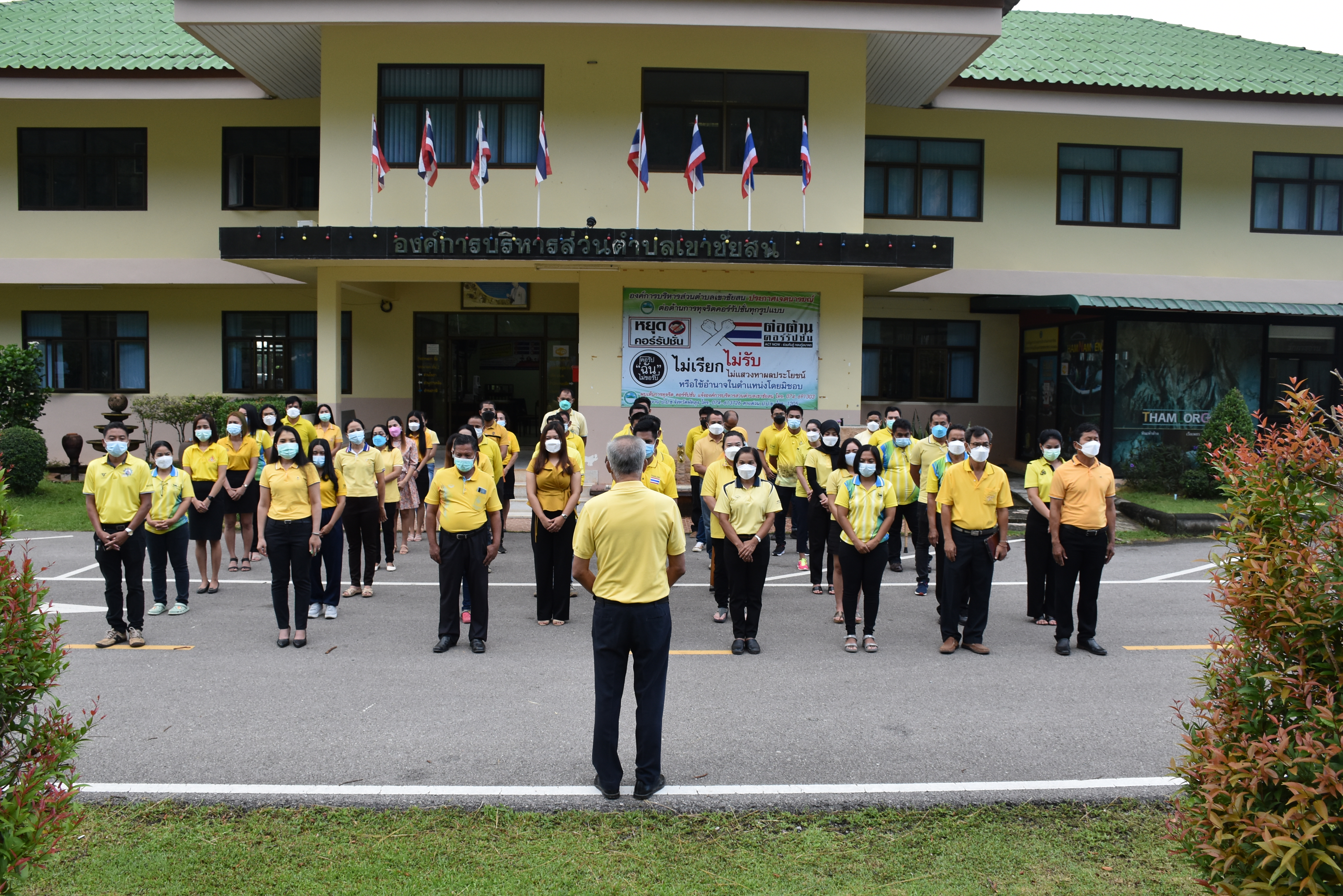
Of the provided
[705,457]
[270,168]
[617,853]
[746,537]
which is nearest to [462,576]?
[746,537]

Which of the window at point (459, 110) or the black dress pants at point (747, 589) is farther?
the window at point (459, 110)

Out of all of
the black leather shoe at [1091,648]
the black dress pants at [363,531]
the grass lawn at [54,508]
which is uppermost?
the black dress pants at [363,531]

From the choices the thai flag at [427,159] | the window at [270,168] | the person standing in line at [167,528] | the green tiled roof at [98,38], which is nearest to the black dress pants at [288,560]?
the person standing in line at [167,528]

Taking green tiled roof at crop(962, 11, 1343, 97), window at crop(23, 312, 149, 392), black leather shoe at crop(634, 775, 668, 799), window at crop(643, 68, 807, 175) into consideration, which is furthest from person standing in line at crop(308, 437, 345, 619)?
green tiled roof at crop(962, 11, 1343, 97)

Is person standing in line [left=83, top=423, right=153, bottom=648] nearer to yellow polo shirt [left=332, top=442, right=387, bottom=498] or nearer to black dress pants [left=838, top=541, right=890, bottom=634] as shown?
yellow polo shirt [left=332, top=442, right=387, bottom=498]

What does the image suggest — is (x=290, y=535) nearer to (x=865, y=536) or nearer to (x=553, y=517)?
(x=553, y=517)

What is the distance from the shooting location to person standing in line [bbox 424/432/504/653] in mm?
8281

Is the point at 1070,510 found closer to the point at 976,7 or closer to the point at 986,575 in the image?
the point at 986,575

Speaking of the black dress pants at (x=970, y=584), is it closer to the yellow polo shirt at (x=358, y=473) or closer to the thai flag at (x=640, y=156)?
the yellow polo shirt at (x=358, y=473)

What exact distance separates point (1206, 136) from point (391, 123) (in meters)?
17.4

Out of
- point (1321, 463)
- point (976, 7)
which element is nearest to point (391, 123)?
point (976, 7)

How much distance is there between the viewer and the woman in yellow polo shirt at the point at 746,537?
27.2ft

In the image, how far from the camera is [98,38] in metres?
20.3

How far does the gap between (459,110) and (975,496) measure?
12.5 meters
